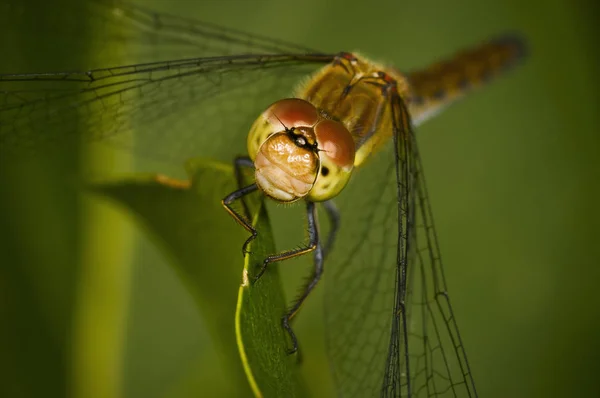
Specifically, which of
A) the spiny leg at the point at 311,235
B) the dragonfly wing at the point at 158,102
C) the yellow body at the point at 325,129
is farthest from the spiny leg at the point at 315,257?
the dragonfly wing at the point at 158,102

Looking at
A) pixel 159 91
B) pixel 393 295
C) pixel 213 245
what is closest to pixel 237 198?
pixel 213 245

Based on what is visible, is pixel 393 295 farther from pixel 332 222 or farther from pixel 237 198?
pixel 237 198

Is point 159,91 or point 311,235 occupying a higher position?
point 159,91

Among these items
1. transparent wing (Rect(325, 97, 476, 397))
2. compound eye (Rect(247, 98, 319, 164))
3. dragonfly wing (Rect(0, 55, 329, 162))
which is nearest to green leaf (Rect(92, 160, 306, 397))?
compound eye (Rect(247, 98, 319, 164))

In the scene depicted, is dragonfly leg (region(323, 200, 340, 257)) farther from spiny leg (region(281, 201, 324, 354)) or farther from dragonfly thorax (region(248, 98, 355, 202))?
dragonfly thorax (region(248, 98, 355, 202))

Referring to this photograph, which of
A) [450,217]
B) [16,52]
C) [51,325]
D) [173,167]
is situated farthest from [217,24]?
[51,325]

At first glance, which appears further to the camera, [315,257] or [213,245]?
[315,257]

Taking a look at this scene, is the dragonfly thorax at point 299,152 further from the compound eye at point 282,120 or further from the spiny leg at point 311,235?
the spiny leg at point 311,235
